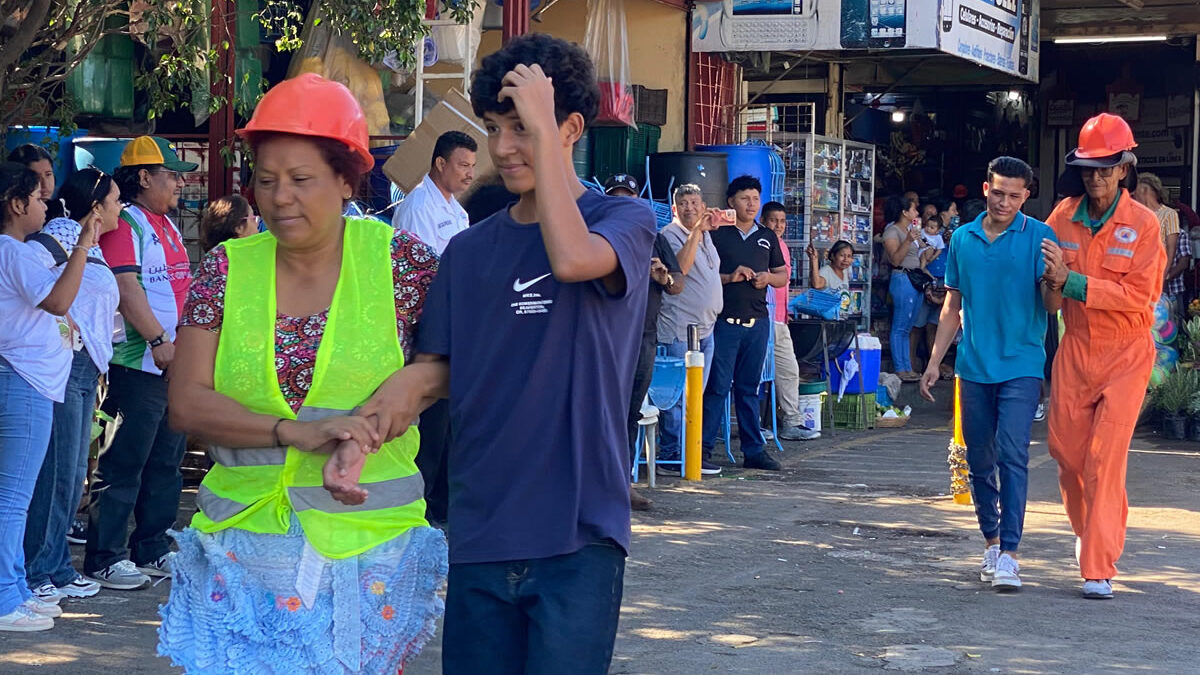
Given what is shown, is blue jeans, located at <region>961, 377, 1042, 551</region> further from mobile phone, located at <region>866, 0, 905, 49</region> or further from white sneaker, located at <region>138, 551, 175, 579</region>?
mobile phone, located at <region>866, 0, 905, 49</region>

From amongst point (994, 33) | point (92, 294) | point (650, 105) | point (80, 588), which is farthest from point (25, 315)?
point (994, 33)

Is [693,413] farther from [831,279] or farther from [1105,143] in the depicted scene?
[831,279]

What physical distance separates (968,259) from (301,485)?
497 centimetres

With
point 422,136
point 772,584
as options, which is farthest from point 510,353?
point 422,136

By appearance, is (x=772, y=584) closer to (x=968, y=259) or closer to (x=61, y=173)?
(x=968, y=259)

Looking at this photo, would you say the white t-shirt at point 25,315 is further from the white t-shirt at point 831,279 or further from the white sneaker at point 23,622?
the white t-shirt at point 831,279

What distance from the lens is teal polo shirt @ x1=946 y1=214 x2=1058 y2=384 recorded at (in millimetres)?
7188

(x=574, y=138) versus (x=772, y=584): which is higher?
(x=574, y=138)

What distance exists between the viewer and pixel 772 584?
24.4ft

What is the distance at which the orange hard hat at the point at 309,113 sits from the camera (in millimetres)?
3139

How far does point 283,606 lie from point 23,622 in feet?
11.4

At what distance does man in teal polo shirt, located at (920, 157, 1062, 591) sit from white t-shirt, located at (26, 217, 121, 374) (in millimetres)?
3932

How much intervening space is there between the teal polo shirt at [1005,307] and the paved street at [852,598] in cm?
110

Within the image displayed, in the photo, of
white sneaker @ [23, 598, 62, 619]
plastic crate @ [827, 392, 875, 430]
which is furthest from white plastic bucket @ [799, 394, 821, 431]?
white sneaker @ [23, 598, 62, 619]
